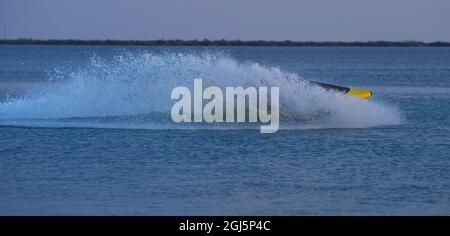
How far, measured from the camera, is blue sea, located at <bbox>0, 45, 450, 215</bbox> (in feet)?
71.7

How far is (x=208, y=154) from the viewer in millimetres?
29000

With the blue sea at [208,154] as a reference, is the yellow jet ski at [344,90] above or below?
above

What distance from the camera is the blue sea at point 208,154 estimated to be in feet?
71.7

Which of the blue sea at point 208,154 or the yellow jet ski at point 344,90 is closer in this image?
the blue sea at point 208,154

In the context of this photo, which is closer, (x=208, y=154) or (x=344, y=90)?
(x=208, y=154)

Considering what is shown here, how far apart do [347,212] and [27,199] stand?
6.42m

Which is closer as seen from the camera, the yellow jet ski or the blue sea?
the blue sea

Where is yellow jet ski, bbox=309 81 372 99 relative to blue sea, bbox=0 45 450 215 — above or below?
above

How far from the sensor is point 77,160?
2781 cm

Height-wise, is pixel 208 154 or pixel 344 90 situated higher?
pixel 344 90
